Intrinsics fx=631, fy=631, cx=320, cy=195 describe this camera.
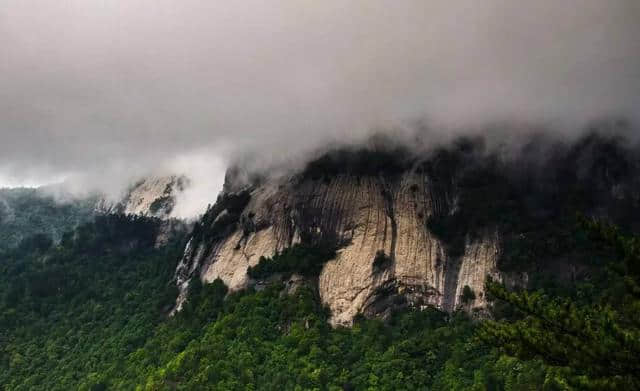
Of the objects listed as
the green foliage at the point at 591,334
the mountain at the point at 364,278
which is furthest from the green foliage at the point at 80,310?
the green foliage at the point at 591,334

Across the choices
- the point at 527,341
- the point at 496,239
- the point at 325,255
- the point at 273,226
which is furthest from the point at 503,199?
the point at 527,341

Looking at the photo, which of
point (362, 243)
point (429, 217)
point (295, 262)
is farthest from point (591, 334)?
point (295, 262)

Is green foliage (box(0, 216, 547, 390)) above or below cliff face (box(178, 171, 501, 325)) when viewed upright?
below

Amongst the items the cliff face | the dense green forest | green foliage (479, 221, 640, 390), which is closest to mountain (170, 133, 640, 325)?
the cliff face

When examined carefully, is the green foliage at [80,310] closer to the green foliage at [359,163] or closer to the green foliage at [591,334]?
the green foliage at [359,163]

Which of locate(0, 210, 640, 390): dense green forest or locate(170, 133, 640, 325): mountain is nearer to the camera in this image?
locate(0, 210, 640, 390): dense green forest

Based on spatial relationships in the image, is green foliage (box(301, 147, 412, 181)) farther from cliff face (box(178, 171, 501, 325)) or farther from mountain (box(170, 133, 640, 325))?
cliff face (box(178, 171, 501, 325))

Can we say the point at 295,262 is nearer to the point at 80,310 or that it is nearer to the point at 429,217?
the point at 429,217
